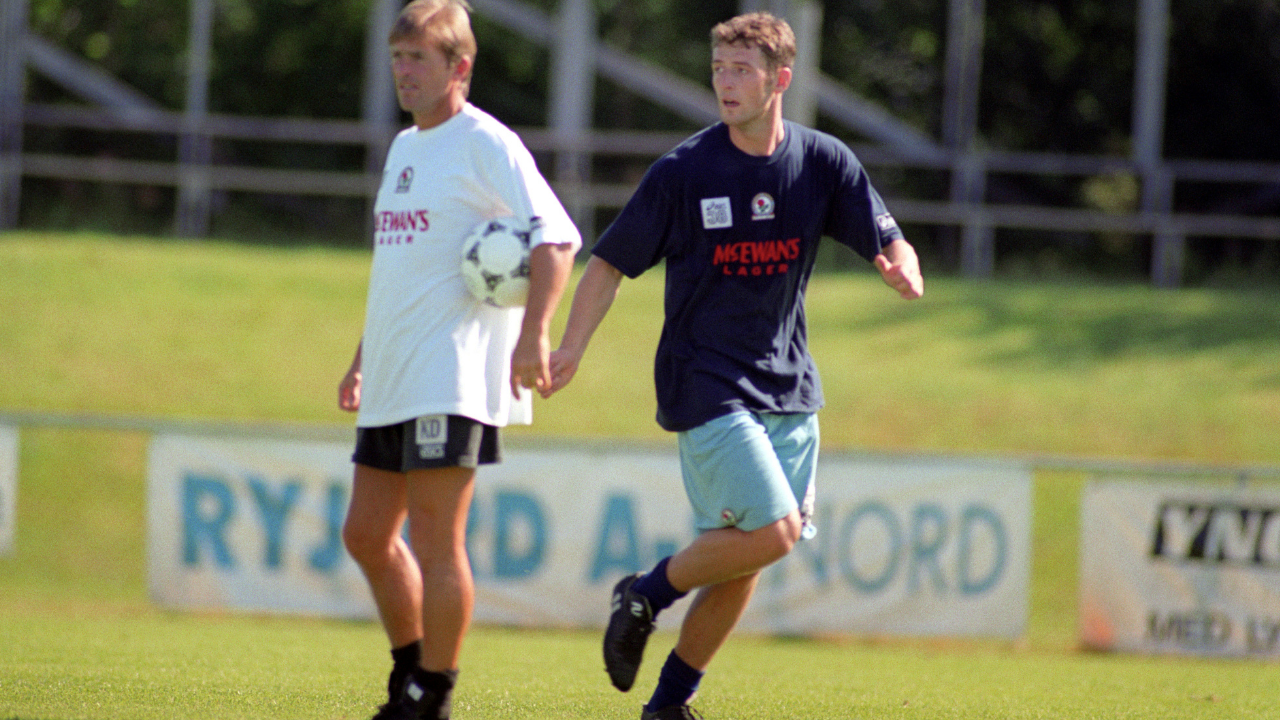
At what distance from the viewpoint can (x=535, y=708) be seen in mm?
4625

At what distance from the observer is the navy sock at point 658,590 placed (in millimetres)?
4258

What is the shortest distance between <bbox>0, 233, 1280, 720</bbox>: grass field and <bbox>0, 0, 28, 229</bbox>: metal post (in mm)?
1561

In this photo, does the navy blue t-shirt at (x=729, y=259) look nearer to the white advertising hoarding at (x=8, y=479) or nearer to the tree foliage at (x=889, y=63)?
the white advertising hoarding at (x=8, y=479)

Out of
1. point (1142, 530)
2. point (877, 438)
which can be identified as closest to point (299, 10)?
point (877, 438)

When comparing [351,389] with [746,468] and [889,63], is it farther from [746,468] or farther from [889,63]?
[889,63]

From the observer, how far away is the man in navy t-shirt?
165 inches

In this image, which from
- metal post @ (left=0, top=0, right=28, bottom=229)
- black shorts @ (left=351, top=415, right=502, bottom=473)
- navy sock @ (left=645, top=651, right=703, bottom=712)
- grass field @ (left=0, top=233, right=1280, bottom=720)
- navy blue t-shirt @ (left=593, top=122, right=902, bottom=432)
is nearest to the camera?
black shorts @ (left=351, top=415, right=502, bottom=473)

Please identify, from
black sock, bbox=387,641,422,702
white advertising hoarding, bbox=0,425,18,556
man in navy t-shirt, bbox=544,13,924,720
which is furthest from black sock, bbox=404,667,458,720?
white advertising hoarding, bbox=0,425,18,556

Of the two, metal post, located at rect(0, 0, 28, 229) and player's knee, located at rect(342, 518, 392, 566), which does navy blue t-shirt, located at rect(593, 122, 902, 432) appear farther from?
metal post, located at rect(0, 0, 28, 229)

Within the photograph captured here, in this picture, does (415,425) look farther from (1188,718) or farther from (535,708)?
(1188,718)

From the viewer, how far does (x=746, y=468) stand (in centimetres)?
414

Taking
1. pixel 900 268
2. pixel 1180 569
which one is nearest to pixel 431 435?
pixel 900 268

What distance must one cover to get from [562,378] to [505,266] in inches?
17.1

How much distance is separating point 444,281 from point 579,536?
16.8 ft
